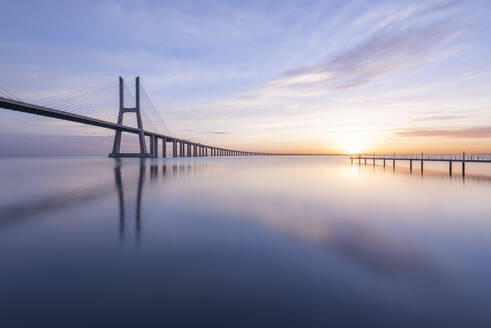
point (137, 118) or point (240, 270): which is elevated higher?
point (137, 118)

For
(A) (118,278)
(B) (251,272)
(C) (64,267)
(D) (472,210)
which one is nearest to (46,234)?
(C) (64,267)

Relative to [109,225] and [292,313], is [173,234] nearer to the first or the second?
[109,225]

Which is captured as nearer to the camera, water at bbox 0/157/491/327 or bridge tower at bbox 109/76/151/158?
water at bbox 0/157/491/327

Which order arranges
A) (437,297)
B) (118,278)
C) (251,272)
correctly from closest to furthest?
(437,297) < (118,278) < (251,272)

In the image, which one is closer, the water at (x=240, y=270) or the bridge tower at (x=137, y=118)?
the water at (x=240, y=270)

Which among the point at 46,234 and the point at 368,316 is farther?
the point at 46,234

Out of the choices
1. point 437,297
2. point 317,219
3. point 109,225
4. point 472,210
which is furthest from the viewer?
point 472,210

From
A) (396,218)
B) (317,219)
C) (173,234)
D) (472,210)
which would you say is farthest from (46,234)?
(472,210)

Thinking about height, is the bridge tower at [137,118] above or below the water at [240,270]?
above

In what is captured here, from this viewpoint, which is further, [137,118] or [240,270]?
[137,118]

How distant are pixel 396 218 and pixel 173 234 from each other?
7.64m

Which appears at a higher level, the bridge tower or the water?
the bridge tower

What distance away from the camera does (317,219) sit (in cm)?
830

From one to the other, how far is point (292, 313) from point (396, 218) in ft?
24.2
